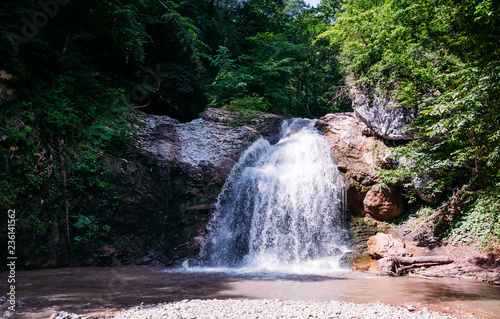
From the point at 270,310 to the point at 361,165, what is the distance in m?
7.86

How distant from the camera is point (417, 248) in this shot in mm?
8469

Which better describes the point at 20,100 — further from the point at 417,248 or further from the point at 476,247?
the point at 476,247

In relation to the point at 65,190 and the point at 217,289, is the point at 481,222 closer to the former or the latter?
the point at 217,289

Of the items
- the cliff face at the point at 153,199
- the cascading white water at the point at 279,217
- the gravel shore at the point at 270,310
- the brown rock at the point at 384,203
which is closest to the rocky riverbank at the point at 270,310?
the gravel shore at the point at 270,310

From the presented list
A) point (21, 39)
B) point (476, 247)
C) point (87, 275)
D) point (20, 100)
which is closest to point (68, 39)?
point (21, 39)

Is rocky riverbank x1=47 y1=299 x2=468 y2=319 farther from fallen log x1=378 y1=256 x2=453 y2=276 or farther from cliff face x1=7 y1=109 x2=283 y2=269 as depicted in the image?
cliff face x1=7 y1=109 x2=283 y2=269

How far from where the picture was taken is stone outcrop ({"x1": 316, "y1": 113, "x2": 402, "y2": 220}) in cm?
978

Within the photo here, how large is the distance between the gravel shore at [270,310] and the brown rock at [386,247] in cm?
442

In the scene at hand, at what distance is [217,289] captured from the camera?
5578mm

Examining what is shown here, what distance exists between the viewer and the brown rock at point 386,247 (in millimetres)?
8305

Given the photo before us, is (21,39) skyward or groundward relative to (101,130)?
skyward

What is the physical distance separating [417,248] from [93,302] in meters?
8.20

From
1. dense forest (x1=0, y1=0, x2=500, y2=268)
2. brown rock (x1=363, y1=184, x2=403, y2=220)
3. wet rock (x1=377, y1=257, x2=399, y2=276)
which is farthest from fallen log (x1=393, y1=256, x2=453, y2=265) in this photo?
brown rock (x1=363, y1=184, x2=403, y2=220)

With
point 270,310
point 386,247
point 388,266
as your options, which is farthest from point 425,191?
point 270,310
